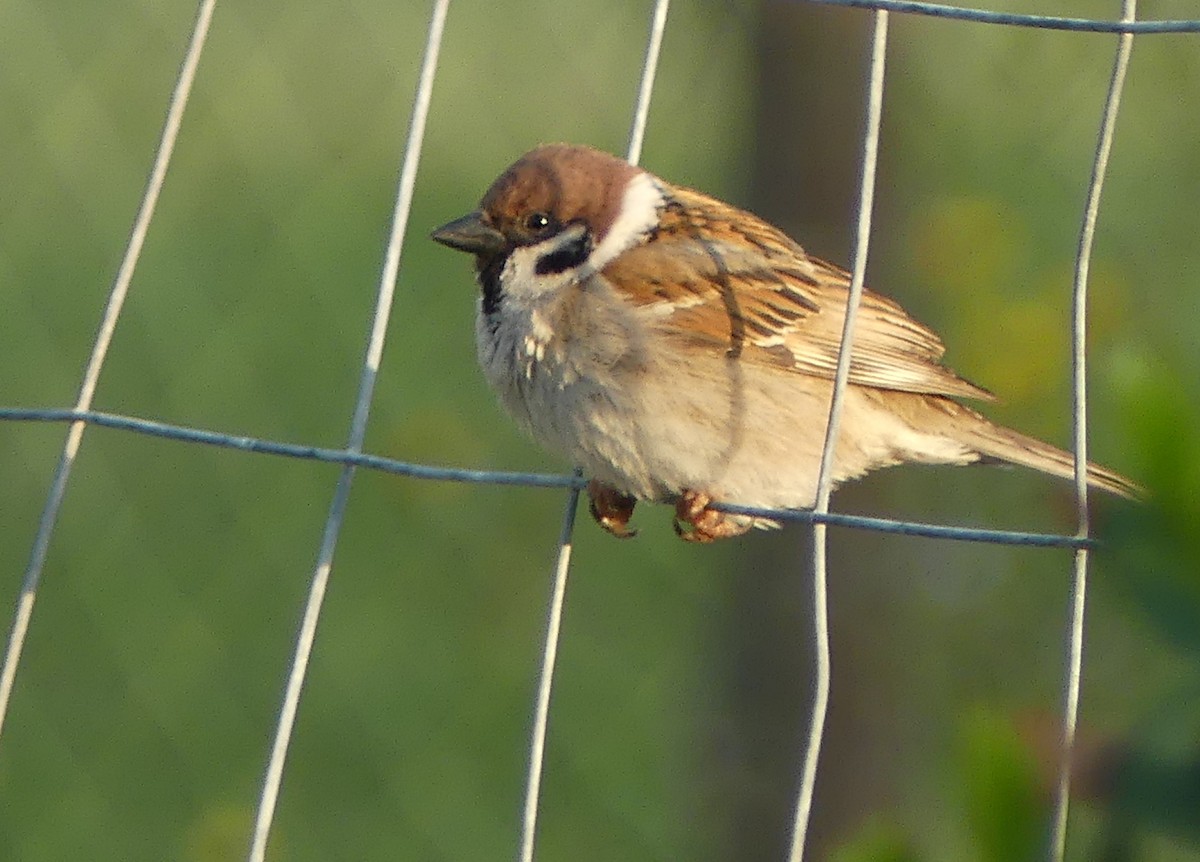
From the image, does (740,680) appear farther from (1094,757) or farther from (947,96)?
(1094,757)

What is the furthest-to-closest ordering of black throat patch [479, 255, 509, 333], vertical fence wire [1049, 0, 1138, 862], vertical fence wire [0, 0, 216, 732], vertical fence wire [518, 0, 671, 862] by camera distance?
1. black throat patch [479, 255, 509, 333]
2. vertical fence wire [0, 0, 216, 732]
3. vertical fence wire [518, 0, 671, 862]
4. vertical fence wire [1049, 0, 1138, 862]

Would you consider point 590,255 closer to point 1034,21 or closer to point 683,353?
point 683,353

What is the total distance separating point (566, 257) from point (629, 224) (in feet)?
0.35

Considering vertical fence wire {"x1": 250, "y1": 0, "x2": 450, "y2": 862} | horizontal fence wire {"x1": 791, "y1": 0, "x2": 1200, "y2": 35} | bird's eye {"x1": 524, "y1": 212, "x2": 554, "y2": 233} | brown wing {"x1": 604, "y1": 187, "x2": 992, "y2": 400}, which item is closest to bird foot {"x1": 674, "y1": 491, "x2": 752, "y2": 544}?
brown wing {"x1": 604, "y1": 187, "x2": 992, "y2": 400}

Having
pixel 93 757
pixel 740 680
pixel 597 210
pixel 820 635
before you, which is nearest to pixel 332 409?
pixel 93 757

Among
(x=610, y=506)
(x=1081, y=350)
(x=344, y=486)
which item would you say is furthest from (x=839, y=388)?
(x=610, y=506)

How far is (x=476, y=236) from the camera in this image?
2.78 m

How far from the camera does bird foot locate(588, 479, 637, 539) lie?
2695mm

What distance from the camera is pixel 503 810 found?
13.5 ft

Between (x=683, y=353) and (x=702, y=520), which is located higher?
(x=683, y=353)

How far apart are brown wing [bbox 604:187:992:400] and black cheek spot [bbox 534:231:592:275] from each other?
69 millimetres

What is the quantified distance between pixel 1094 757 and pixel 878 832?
0.41 feet

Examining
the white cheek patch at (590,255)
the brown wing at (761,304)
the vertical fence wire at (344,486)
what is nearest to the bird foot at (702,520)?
the brown wing at (761,304)

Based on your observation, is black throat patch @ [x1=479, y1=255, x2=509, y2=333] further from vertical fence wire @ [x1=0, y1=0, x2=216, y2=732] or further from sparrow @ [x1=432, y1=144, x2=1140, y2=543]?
vertical fence wire @ [x1=0, y1=0, x2=216, y2=732]
